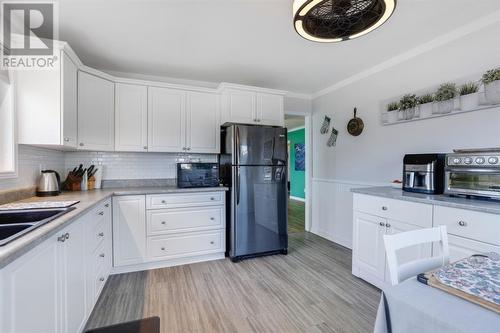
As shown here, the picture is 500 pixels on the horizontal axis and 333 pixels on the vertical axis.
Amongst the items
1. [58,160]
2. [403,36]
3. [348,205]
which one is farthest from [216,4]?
[348,205]

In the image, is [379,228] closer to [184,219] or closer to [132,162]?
[184,219]

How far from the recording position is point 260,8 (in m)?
1.85

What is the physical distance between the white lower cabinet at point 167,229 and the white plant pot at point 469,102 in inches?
100

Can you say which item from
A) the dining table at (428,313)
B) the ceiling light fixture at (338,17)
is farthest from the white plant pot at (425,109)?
the dining table at (428,313)

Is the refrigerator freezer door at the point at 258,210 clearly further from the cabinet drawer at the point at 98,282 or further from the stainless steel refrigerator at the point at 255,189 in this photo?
the cabinet drawer at the point at 98,282

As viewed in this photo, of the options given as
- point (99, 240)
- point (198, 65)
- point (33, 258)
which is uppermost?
point (198, 65)

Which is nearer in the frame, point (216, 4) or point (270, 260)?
point (216, 4)

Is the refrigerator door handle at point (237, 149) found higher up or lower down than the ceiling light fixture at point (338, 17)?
lower down

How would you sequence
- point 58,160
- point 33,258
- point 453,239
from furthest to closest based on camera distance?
1. point 58,160
2. point 453,239
3. point 33,258

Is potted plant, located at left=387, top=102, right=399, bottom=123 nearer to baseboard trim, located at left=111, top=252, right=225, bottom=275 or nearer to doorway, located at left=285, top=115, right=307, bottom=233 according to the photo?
baseboard trim, located at left=111, top=252, right=225, bottom=275

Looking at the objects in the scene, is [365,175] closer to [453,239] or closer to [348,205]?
[348,205]

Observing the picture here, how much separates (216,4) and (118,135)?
1861 mm

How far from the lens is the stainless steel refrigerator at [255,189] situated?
2.88m

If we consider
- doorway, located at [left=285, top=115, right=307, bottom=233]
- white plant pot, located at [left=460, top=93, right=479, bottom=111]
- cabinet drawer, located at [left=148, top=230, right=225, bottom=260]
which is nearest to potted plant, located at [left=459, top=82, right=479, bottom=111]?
white plant pot, located at [left=460, top=93, right=479, bottom=111]
